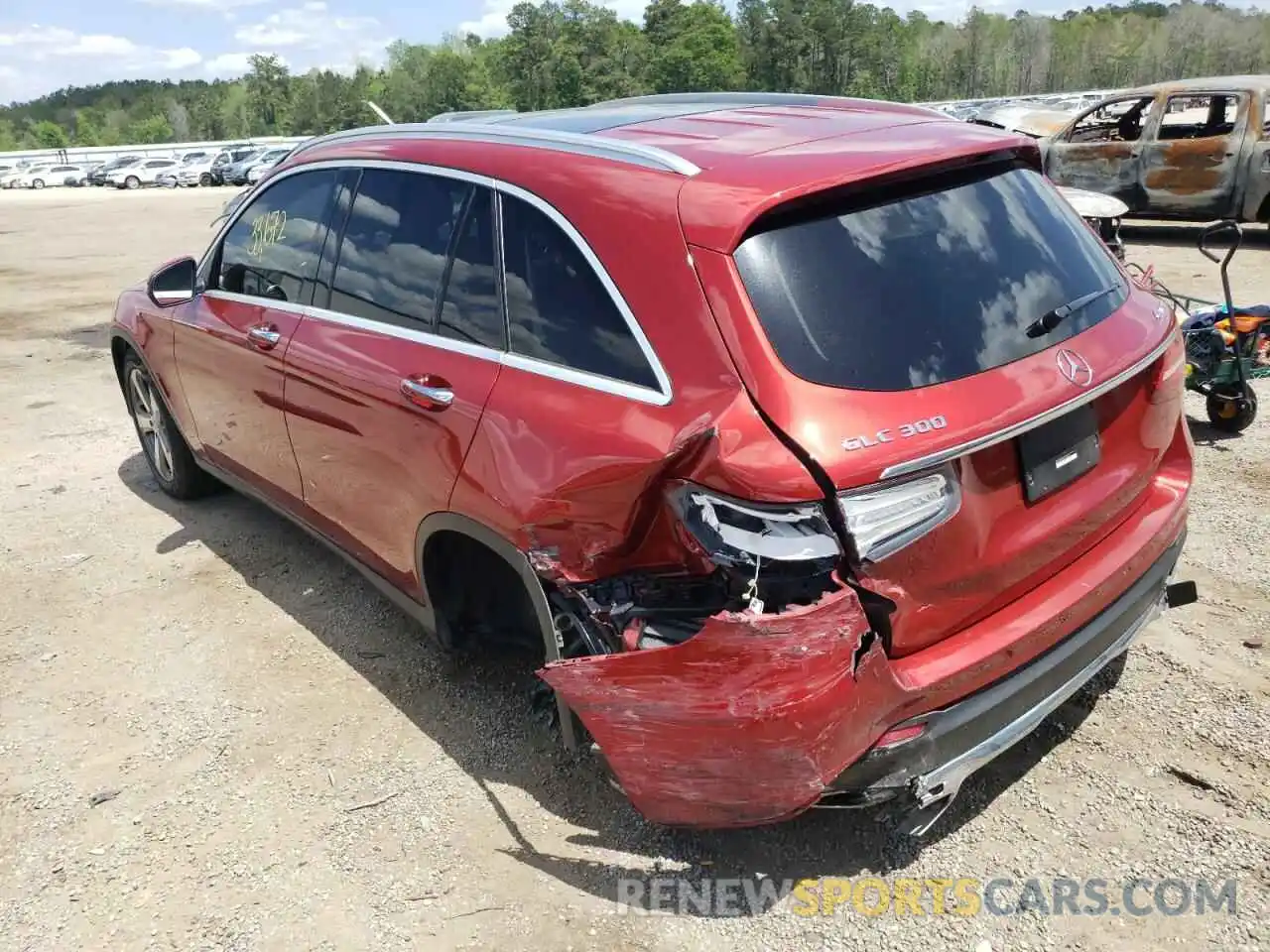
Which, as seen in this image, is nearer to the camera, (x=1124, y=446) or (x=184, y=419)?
(x=1124, y=446)

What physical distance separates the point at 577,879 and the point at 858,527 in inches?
51.5

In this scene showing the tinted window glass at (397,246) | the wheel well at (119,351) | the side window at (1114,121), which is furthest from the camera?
the side window at (1114,121)

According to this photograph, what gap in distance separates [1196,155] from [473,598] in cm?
1173

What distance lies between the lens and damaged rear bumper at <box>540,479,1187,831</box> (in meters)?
2.08

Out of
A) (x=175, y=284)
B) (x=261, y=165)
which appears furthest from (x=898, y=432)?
(x=261, y=165)

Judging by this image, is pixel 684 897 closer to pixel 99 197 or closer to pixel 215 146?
pixel 99 197

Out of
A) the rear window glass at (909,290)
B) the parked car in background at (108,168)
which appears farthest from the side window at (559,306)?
the parked car in background at (108,168)

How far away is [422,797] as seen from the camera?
302 centimetres

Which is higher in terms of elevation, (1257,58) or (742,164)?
(742,164)

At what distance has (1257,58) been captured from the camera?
92.1m

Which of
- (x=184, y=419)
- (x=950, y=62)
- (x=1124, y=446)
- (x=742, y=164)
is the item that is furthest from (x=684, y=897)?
(x=950, y=62)

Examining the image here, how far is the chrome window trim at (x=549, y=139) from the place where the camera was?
8.28 ft

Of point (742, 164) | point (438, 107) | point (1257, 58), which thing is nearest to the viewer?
point (742, 164)

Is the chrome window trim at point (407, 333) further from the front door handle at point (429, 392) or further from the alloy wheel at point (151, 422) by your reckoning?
the alloy wheel at point (151, 422)
